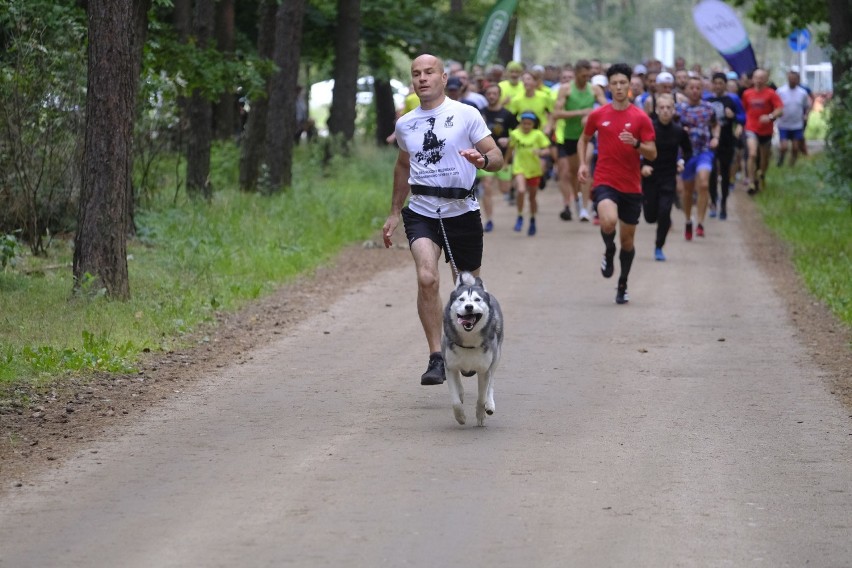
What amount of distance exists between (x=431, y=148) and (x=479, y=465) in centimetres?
240

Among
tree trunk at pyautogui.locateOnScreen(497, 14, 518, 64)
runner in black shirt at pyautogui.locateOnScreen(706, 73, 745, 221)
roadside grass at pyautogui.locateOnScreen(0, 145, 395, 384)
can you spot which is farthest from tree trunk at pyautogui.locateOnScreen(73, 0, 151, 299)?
tree trunk at pyautogui.locateOnScreen(497, 14, 518, 64)

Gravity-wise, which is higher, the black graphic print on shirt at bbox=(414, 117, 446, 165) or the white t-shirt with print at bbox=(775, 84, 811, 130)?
the white t-shirt with print at bbox=(775, 84, 811, 130)

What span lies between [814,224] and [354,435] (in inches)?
534

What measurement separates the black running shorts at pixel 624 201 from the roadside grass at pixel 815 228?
202 cm

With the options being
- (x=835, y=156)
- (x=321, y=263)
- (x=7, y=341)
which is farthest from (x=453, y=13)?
(x=7, y=341)

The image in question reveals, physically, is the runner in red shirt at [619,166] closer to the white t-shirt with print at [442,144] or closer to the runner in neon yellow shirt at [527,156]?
the white t-shirt with print at [442,144]

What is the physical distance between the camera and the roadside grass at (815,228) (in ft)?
49.0

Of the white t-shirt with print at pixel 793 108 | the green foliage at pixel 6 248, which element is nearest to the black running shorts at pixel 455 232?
the green foliage at pixel 6 248

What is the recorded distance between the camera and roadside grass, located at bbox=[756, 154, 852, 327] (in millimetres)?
14945

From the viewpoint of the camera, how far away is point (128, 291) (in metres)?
12.9

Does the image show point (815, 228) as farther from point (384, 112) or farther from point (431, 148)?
point (384, 112)

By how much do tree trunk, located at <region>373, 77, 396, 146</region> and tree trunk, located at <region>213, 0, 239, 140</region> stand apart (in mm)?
3584

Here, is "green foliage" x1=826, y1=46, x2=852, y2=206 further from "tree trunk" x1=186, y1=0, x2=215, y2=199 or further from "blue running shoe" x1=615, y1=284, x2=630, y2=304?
"tree trunk" x1=186, y1=0, x2=215, y2=199

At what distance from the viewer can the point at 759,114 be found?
85.6 feet
